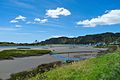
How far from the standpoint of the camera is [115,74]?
16062 mm

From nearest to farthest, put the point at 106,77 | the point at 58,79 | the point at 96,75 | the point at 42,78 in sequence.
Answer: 1. the point at 106,77
2. the point at 96,75
3. the point at 58,79
4. the point at 42,78

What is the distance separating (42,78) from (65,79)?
2.94 meters

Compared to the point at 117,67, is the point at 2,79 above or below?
below

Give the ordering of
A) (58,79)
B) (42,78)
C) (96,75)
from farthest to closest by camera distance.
Answer: (42,78) < (58,79) < (96,75)

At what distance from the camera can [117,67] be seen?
705 inches

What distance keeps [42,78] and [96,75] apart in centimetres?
456

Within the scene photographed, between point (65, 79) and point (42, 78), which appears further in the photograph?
point (42, 78)

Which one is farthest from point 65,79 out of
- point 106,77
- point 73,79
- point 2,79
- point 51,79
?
point 2,79

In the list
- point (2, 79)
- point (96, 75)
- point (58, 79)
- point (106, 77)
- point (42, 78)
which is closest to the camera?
point (106, 77)

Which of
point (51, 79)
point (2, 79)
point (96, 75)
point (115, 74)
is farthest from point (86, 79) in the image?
point (2, 79)

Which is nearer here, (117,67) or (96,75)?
(96,75)

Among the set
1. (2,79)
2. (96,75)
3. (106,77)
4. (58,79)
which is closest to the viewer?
(106,77)

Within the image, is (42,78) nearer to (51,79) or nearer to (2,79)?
(51,79)

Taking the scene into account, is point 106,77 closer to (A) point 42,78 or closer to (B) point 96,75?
(B) point 96,75
